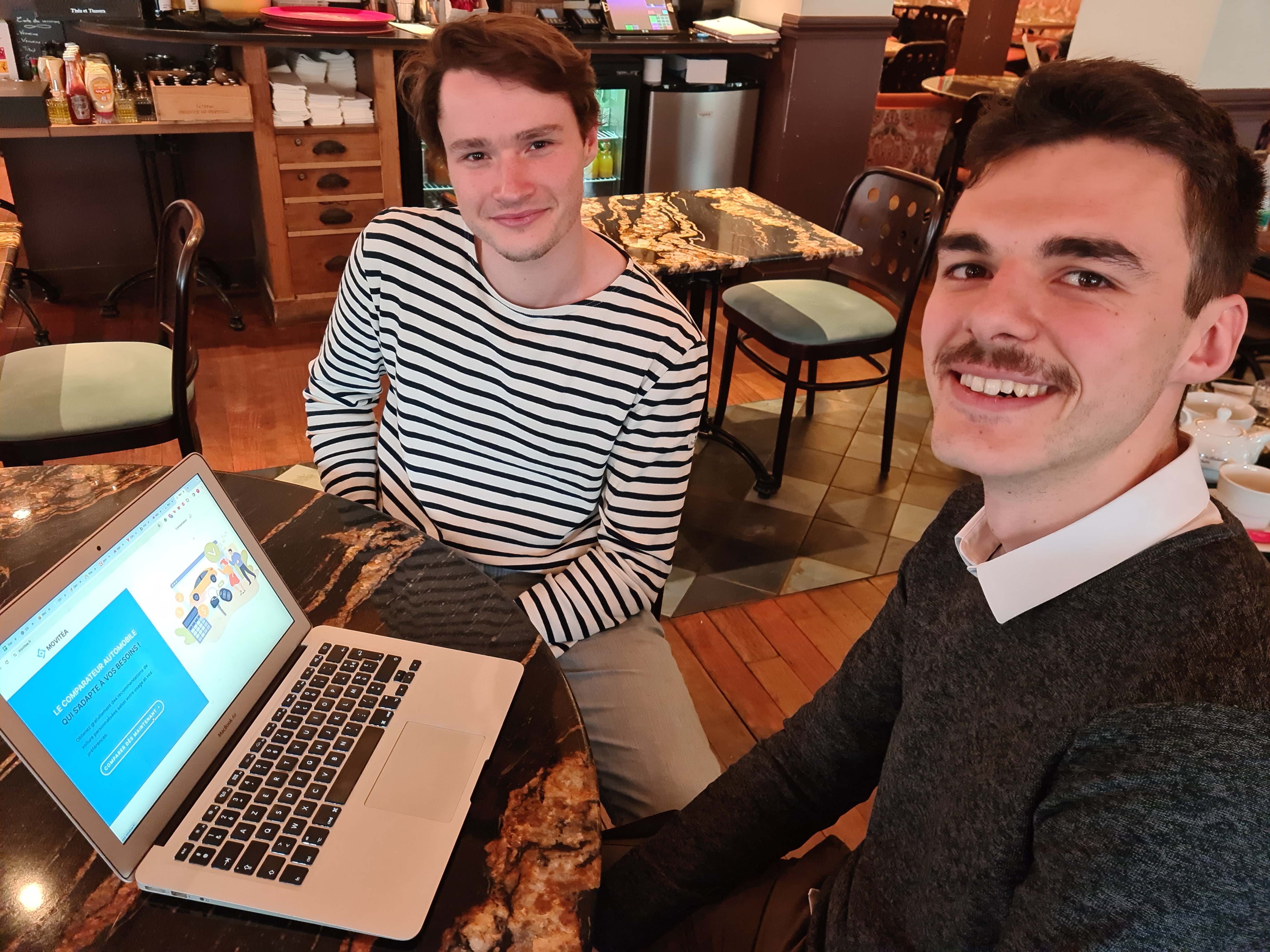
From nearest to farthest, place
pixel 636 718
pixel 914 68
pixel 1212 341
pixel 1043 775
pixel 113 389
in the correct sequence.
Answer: pixel 1043 775 < pixel 1212 341 < pixel 636 718 < pixel 113 389 < pixel 914 68

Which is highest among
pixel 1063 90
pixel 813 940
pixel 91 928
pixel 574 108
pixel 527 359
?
pixel 1063 90

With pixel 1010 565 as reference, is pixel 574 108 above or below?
above

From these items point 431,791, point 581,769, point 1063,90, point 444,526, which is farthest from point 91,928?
point 1063,90

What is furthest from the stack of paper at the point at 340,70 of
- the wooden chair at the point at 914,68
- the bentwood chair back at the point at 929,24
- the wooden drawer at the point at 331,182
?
the bentwood chair back at the point at 929,24

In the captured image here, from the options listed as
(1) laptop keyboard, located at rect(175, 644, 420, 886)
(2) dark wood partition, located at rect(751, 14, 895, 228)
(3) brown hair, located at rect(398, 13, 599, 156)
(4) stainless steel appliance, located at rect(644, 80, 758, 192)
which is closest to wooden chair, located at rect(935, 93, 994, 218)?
(2) dark wood partition, located at rect(751, 14, 895, 228)

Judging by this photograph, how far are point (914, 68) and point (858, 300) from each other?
14.5 feet

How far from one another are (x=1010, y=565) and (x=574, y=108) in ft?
3.51

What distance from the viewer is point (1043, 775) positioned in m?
0.75

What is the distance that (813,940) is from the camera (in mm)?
988

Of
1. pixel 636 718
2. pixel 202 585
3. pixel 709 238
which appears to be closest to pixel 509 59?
pixel 202 585

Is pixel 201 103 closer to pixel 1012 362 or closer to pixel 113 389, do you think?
pixel 113 389

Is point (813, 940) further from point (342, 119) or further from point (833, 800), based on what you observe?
point (342, 119)

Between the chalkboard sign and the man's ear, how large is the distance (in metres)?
4.11

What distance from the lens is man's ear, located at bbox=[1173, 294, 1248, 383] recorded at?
0.84 metres
